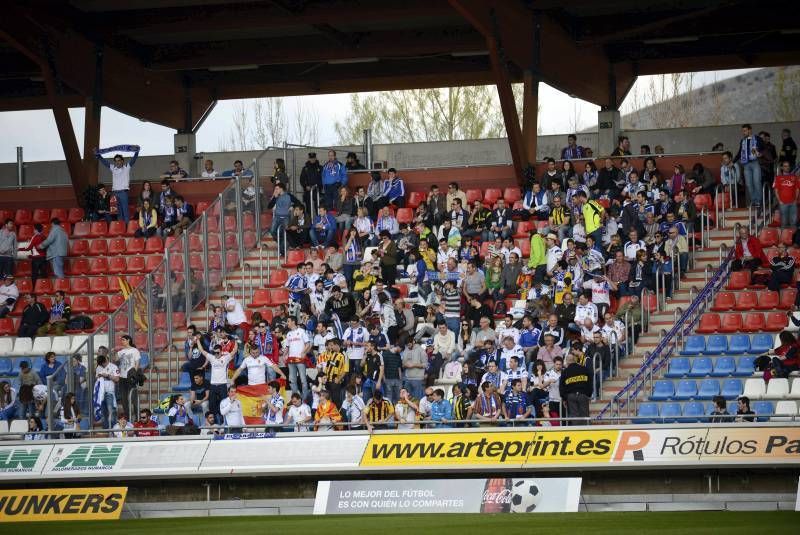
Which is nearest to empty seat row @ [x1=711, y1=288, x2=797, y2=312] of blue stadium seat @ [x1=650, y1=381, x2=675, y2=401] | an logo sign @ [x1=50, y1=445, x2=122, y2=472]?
blue stadium seat @ [x1=650, y1=381, x2=675, y2=401]

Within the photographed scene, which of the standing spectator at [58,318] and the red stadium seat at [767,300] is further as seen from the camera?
the standing spectator at [58,318]

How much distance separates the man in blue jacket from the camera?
29641mm

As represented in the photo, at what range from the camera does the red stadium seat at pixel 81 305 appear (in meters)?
28.7

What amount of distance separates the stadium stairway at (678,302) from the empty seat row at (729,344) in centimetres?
58

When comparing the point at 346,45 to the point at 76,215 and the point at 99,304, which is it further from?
the point at 99,304

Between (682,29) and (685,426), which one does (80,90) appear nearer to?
(682,29)

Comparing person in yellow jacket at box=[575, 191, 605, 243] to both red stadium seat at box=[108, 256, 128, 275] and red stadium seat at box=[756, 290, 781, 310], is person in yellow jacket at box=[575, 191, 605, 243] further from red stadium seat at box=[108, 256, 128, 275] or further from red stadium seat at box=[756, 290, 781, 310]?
red stadium seat at box=[108, 256, 128, 275]

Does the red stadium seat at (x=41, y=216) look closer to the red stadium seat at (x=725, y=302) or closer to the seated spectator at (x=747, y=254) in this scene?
the red stadium seat at (x=725, y=302)

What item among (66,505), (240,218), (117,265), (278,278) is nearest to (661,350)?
(278,278)

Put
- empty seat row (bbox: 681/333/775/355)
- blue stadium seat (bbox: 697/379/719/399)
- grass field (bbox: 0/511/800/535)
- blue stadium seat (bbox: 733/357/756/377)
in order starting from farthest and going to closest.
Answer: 1. empty seat row (bbox: 681/333/775/355)
2. blue stadium seat (bbox: 733/357/756/377)
3. blue stadium seat (bbox: 697/379/719/399)
4. grass field (bbox: 0/511/800/535)

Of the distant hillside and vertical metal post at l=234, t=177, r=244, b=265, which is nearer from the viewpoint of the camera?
vertical metal post at l=234, t=177, r=244, b=265

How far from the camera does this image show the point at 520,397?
843 inches

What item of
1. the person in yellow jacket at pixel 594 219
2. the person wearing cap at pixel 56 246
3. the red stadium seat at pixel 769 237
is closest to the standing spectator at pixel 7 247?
the person wearing cap at pixel 56 246

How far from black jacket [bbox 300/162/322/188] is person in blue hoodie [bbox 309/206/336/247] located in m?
1.40
